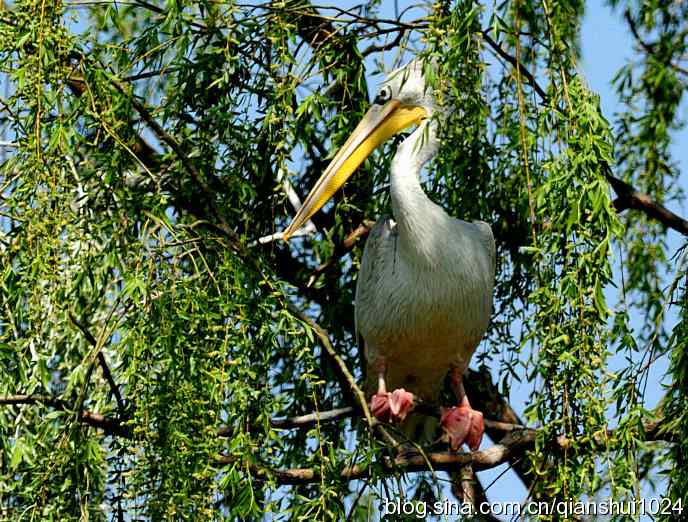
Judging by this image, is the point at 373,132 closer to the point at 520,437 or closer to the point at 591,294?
the point at 520,437

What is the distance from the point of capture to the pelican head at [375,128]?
523 centimetres

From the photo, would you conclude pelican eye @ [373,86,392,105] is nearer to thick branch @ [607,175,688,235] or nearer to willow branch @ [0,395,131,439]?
thick branch @ [607,175,688,235]

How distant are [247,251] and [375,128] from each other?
4.31 feet

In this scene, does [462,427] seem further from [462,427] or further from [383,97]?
[383,97]

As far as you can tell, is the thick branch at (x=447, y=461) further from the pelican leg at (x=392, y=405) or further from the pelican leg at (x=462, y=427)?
the pelican leg at (x=392, y=405)

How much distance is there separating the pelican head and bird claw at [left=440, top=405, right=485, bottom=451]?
95cm

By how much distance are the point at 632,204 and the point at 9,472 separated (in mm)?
2612

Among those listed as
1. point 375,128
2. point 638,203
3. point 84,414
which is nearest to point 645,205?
point 638,203

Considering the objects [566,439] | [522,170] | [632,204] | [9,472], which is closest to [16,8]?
[9,472]

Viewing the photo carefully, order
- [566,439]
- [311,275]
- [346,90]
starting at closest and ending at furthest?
[566,439], [346,90], [311,275]

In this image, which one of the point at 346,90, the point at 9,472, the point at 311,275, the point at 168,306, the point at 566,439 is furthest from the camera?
the point at 311,275

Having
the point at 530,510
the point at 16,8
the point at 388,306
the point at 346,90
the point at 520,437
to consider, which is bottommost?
the point at 530,510

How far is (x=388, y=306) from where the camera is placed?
5.25 meters

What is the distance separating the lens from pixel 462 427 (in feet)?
16.7
